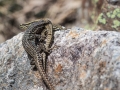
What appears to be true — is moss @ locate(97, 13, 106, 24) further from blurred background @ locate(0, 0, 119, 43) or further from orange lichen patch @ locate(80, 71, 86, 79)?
blurred background @ locate(0, 0, 119, 43)

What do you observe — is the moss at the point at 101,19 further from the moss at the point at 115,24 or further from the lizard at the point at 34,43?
the lizard at the point at 34,43

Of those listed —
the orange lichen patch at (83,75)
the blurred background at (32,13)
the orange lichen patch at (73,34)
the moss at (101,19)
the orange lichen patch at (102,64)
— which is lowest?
the orange lichen patch at (83,75)

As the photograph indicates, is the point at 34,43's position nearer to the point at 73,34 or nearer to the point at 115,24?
the point at 73,34

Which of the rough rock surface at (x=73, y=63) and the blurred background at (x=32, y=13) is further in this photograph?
the blurred background at (x=32, y=13)

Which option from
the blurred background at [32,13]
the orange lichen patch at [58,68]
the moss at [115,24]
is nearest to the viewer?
the orange lichen patch at [58,68]

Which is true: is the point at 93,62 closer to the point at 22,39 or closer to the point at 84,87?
the point at 84,87

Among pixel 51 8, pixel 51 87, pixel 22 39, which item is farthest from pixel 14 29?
pixel 51 87

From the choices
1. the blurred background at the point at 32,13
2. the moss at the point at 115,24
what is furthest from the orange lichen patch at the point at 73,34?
the blurred background at the point at 32,13
